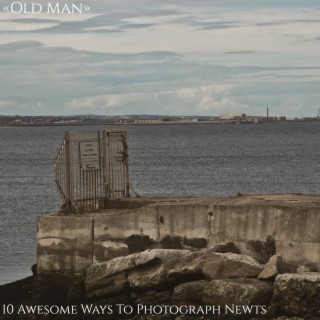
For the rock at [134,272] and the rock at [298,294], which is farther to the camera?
the rock at [134,272]

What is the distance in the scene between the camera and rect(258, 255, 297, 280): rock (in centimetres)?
1436

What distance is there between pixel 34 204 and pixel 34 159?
43134 mm

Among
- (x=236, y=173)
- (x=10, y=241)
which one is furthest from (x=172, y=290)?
(x=236, y=173)

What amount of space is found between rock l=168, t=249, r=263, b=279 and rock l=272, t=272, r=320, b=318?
25.4 inches

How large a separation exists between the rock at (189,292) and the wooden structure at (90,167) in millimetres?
3376

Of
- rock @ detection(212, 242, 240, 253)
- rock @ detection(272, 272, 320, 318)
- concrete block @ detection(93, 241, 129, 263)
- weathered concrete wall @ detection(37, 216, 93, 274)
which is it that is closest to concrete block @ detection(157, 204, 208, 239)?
rock @ detection(212, 242, 240, 253)

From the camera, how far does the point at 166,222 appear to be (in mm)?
15852

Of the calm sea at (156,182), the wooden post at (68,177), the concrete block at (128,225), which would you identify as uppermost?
the wooden post at (68,177)

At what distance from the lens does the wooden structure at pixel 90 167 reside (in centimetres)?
1766

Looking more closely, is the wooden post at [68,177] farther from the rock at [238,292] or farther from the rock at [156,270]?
the rock at [238,292]

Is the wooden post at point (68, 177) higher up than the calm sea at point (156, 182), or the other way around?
the wooden post at point (68, 177)

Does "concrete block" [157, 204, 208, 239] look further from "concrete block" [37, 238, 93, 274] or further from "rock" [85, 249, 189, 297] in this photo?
"concrete block" [37, 238, 93, 274]

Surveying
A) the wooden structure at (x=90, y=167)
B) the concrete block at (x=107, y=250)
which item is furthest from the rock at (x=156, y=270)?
the wooden structure at (x=90, y=167)

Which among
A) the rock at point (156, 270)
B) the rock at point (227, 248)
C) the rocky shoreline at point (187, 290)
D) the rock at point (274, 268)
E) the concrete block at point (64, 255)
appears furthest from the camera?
the concrete block at point (64, 255)
